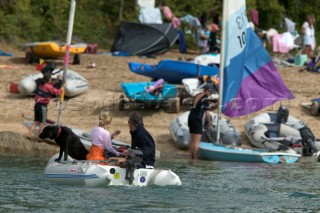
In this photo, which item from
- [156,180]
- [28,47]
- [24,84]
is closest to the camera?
[156,180]

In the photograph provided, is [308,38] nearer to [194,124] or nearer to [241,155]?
[194,124]

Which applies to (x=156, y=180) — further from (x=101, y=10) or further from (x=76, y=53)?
(x=101, y=10)

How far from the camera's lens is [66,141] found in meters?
16.0

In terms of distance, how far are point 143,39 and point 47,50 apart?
382cm

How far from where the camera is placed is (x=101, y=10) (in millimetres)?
33688

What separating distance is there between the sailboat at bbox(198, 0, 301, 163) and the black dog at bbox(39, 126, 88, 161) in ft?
17.2

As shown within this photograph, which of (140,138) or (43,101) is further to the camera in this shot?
(43,101)

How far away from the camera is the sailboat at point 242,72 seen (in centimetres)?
2181

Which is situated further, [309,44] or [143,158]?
[309,44]

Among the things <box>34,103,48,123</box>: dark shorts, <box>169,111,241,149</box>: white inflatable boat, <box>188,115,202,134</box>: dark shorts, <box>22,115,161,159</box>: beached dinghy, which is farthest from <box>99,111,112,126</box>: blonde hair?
<box>169,111,241,149</box>: white inflatable boat

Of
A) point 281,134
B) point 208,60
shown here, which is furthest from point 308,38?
point 281,134

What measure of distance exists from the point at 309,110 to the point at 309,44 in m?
7.56

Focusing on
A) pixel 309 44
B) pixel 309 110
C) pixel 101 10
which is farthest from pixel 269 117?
pixel 101 10

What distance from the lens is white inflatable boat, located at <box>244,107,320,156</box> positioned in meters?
21.1
